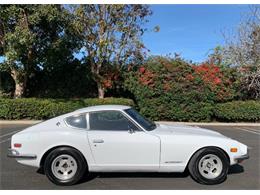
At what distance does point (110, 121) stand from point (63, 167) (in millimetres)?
1135

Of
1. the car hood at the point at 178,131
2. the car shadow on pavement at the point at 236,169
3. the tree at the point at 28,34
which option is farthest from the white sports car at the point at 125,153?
the tree at the point at 28,34

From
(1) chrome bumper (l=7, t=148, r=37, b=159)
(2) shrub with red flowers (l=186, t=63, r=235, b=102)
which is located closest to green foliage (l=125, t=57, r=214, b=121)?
(2) shrub with red flowers (l=186, t=63, r=235, b=102)

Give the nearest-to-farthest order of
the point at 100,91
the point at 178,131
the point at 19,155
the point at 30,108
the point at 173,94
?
the point at 19,155 → the point at 178,131 → the point at 30,108 → the point at 173,94 → the point at 100,91

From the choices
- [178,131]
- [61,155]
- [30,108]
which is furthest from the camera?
[30,108]

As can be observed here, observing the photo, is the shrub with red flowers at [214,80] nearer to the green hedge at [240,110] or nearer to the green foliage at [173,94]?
the green foliage at [173,94]

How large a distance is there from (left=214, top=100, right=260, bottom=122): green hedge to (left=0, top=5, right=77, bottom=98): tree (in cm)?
941

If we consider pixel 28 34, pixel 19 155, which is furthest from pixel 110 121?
pixel 28 34

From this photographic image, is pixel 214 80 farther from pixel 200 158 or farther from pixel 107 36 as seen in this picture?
pixel 200 158

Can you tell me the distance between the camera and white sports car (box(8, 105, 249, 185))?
6.34 meters

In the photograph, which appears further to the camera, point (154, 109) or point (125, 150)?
point (154, 109)

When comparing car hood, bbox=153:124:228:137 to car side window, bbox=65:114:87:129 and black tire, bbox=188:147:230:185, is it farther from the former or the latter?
car side window, bbox=65:114:87:129

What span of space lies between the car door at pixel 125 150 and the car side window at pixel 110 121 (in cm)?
11

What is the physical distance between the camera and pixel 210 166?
639 cm

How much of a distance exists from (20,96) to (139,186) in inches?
674
